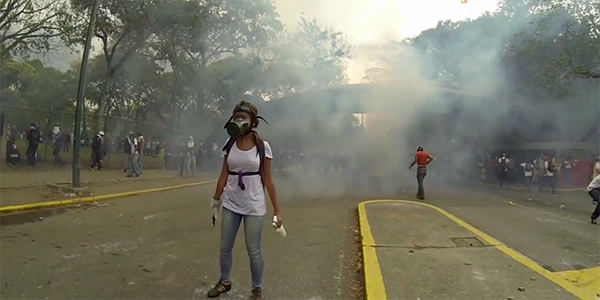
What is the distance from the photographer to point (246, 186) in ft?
10.1

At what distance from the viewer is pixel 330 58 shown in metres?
16.9

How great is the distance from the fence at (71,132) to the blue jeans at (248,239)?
11015 mm

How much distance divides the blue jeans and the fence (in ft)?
36.1

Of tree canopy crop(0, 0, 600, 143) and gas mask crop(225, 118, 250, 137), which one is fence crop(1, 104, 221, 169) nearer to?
tree canopy crop(0, 0, 600, 143)

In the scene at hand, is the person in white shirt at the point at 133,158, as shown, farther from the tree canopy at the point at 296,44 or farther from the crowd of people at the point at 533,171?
the crowd of people at the point at 533,171

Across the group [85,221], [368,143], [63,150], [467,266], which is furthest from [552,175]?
[63,150]

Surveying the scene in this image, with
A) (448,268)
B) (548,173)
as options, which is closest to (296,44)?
(548,173)

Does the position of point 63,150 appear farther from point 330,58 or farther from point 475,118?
point 475,118

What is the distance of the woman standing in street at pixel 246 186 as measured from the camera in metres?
3.08

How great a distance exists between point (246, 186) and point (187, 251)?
73.6 inches

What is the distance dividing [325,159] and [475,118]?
546 cm

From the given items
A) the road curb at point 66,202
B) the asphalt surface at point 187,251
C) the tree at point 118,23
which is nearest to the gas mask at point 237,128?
the asphalt surface at point 187,251

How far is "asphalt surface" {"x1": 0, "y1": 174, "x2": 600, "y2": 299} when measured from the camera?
11.3 feet

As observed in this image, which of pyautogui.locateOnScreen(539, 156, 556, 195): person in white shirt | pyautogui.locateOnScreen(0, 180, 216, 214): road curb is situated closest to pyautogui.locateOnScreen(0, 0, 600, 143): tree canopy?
pyautogui.locateOnScreen(539, 156, 556, 195): person in white shirt
